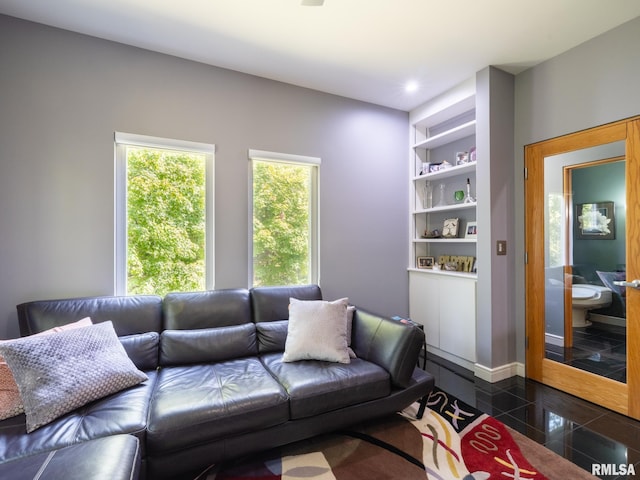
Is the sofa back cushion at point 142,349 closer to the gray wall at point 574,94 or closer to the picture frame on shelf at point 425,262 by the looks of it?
the picture frame on shelf at point 425,262

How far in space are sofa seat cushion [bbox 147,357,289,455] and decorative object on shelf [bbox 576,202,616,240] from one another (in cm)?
266

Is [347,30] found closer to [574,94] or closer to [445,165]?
[445,165]

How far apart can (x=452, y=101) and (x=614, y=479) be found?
10.2ft

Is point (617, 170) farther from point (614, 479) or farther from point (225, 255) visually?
point (225, 255)

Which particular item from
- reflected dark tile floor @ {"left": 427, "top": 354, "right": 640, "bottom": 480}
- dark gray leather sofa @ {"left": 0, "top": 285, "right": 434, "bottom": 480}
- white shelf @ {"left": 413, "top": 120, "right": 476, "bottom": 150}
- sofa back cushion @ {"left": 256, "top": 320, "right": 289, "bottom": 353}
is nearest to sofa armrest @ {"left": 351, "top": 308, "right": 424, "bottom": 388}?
dark gray leather sofa @ {"left": 0, "top": 285, "right": 434, "bottom": 480}

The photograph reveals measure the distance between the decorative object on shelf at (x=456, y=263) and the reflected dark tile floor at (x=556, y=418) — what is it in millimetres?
1044

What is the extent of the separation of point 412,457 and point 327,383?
62 centimetres

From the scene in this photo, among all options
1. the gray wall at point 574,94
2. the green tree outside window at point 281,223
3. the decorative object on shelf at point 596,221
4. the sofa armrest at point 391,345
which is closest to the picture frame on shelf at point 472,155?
the gray wall at point 574,94

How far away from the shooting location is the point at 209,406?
1546 millimetres

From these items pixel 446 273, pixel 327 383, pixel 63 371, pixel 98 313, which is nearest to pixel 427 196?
pixel 446 273

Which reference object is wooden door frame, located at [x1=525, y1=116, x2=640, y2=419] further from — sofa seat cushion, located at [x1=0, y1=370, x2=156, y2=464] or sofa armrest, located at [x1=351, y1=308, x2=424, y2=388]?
sofa seat cushion, located at [x1=0, y1=370, x2=156, y2=464]

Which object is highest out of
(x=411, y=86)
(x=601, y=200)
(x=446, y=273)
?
(x=411, y=86)

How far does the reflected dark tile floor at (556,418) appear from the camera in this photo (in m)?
1.77

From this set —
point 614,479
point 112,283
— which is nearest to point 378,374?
point 614,479
